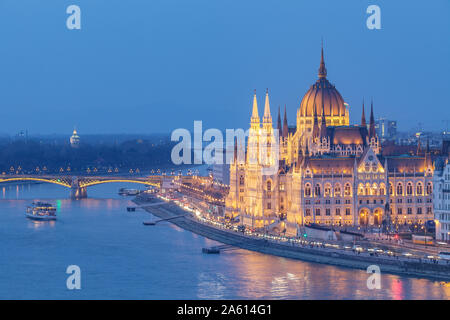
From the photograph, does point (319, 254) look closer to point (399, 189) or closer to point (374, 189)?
point (374, 189)

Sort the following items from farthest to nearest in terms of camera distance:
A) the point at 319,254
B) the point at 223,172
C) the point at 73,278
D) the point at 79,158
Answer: the point at 79,158
the point at 223,172
the point at 319,254
the point at 73,278

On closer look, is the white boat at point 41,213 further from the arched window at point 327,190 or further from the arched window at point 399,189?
the arched window at point 399,189

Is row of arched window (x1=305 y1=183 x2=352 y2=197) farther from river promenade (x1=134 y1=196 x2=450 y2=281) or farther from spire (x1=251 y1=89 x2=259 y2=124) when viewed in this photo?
spire (x1=251 y1=89 x2=259 y2=124)

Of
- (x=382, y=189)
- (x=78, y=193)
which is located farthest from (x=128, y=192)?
(x=382, y=189)

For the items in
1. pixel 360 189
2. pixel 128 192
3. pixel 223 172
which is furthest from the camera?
pixel 128 192

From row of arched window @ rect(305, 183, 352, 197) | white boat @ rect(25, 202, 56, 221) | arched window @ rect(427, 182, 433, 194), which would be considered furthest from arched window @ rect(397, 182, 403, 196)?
white boat @ rect(25, 202, 56, 221)

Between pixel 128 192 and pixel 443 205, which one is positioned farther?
pixel 128 192
